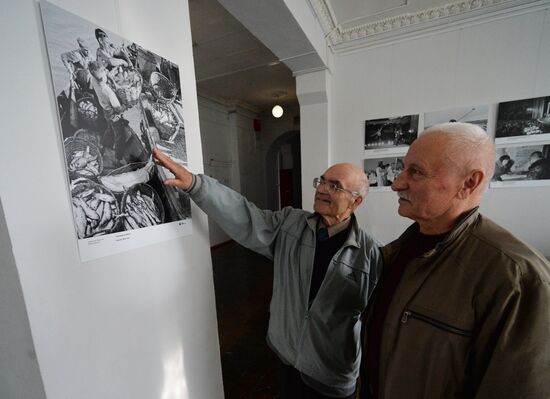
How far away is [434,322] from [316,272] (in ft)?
1.72

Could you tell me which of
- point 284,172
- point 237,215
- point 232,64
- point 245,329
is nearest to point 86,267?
point 237,215

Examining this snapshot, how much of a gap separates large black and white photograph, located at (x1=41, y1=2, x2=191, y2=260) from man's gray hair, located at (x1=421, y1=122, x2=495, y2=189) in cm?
89

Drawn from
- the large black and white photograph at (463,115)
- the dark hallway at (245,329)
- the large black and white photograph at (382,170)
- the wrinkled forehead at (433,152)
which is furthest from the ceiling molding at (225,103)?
the wrinkled forehead at (433,152)

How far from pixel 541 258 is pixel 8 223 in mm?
1176

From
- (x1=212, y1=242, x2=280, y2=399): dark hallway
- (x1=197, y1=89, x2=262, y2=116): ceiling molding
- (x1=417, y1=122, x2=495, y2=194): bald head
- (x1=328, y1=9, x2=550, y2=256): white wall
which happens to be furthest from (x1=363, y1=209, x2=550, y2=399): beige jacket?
(x1=197, y1=89, x2=262, y2=116): ceiling molding

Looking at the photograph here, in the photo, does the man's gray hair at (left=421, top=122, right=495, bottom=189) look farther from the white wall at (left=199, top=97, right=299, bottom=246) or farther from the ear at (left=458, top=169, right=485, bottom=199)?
the white wall at (left=199, top=97, right=299, bottom=246)

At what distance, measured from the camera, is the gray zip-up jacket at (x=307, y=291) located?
0.98 m

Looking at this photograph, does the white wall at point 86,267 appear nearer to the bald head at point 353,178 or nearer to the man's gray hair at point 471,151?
the bald head at point 353,178

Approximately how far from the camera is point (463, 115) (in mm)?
2047

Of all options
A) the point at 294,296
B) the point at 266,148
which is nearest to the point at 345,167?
the point at 294,296

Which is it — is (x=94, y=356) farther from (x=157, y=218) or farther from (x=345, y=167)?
(x=345, y=167)

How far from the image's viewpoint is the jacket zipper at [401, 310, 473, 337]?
0.56m

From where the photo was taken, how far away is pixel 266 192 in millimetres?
6129

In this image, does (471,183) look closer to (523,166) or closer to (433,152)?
(433,152)
